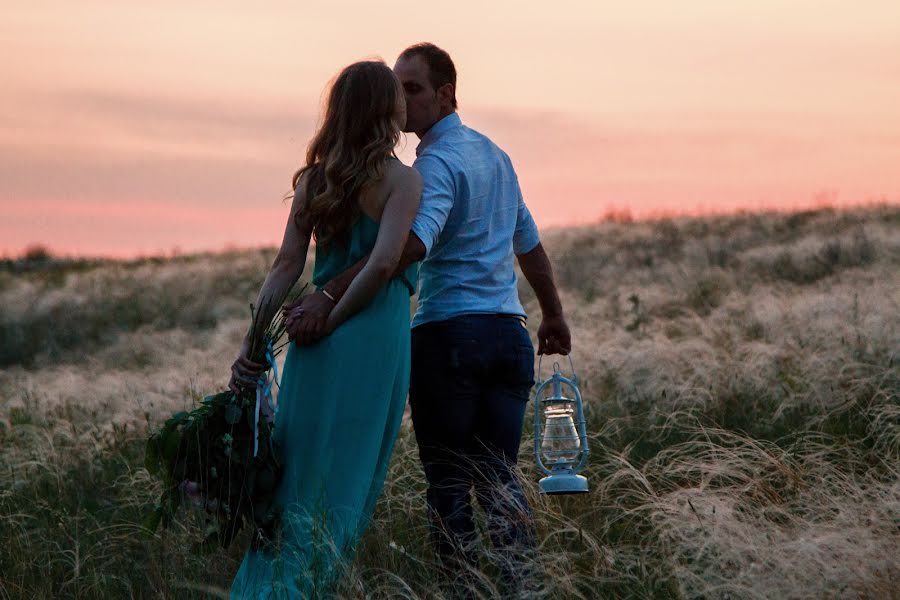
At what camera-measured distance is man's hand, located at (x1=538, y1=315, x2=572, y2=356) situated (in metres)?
4.84

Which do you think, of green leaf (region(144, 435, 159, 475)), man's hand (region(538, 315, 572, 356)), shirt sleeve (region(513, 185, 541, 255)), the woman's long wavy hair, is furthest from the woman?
man's hand (region(538, 315, 572, 356))

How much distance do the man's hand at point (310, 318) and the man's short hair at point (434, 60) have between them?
986mm

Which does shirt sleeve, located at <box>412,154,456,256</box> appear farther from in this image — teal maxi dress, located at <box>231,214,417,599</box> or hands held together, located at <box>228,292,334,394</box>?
hands held together, located at <box>228,292,334,394</box>

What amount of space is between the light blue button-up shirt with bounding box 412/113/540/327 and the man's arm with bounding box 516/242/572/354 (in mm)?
431

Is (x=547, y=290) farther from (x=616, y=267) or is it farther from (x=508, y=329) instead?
(x=616, y=267)

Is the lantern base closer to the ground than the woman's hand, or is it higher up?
closer to the ground

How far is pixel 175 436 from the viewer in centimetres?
433

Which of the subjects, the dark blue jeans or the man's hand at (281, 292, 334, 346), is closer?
the man's hand at (281, 292, 334, 346)

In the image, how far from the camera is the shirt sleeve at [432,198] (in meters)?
3.96

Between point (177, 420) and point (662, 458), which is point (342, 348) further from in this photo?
point (662, 458)

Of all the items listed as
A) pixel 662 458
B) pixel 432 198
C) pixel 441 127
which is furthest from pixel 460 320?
pixel 662 458

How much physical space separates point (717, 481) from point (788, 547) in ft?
5.86

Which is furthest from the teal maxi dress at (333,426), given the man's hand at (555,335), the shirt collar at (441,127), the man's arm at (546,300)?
the man's hand at (555,335)

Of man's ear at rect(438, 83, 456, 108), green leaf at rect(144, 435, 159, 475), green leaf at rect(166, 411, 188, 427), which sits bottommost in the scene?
green leaf at rect(144, 435, 159, 475)
